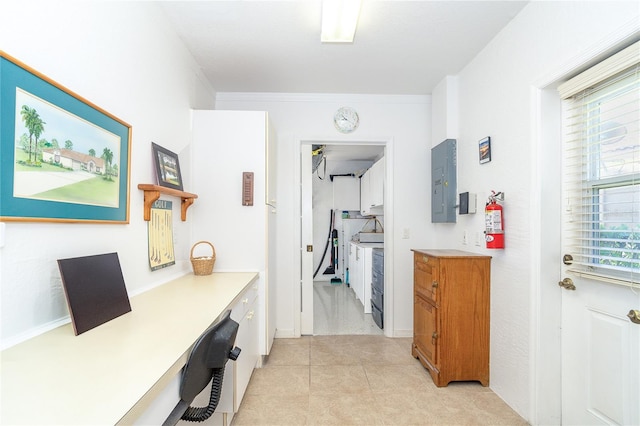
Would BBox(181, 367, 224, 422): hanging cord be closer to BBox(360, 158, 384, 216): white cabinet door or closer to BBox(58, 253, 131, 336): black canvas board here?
BBox(58, 253, 131, 336): black canvas board

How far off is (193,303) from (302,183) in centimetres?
207

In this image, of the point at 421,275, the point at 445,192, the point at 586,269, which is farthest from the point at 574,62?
the point at 421,275

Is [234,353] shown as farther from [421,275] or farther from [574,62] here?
[574,62]

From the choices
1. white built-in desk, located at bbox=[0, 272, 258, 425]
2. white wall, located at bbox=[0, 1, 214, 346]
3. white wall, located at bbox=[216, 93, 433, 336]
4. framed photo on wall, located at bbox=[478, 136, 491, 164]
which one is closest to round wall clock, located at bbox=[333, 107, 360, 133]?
white wall, located at bbox=[216, 93, 433, 336]

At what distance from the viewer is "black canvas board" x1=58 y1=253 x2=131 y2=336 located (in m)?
1.12

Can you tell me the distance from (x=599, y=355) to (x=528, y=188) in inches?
37.6

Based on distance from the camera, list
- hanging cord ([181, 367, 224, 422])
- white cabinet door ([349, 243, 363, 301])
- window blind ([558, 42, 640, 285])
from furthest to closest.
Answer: white cabinet door ([349, 243, 363, 301]), window blind ([558, 42, 640, 285]), hanging cord ([181, 367, 224, 422])

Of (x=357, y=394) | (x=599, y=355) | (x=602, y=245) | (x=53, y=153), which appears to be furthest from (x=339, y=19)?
(x=357, y=394)

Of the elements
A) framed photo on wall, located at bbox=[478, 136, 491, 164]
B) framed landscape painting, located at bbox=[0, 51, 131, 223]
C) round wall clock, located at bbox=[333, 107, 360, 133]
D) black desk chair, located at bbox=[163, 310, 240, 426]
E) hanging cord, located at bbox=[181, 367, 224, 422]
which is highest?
round wall clock, located at bbox=[333, 107, 360, 133]

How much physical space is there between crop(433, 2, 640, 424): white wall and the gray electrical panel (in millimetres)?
509

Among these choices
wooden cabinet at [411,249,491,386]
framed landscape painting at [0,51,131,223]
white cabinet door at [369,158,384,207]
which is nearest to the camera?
framed landscape painting at [0,51,131,223]

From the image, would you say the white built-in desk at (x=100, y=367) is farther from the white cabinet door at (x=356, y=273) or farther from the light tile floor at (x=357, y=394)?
the white cabinet door at (x=356, y=273)

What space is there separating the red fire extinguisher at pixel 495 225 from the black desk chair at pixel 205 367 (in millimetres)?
1825

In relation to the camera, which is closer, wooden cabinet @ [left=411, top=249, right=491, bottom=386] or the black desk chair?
the black desk chair
